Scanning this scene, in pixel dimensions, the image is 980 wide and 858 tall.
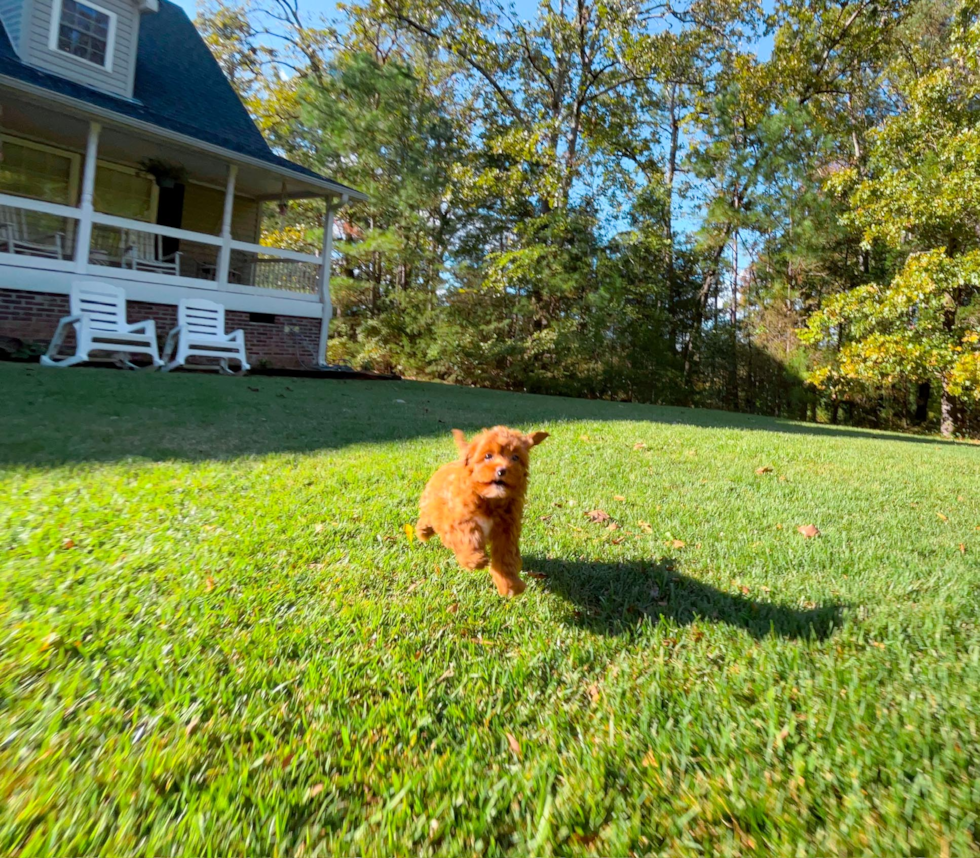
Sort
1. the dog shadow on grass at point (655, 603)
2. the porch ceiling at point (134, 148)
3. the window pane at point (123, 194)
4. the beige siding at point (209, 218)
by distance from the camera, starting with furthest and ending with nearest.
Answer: the beige siding at point (209, 218) → the window pane at point (123, 194) → the porch ceiling at point (134, 148) → the dog shadow on grass at point (655, 603)

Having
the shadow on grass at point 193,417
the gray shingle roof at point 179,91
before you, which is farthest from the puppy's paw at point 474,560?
the gray shingle roof at point 179,91

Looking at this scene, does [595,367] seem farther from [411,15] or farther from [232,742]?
[232,742]

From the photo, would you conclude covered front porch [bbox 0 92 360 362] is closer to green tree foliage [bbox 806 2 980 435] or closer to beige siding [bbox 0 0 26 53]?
beige siding [bbox 0 0 26 53]

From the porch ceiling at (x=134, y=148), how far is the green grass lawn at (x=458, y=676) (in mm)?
10263

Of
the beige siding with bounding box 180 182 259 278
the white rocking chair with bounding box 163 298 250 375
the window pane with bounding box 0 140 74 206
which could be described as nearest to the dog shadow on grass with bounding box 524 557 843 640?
the white rocking chair with bounding box 163 298 250 375

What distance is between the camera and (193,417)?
18.5 ft

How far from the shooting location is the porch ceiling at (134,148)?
10734mm

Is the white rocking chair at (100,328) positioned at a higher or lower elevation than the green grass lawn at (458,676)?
higher

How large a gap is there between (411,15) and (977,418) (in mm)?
23713

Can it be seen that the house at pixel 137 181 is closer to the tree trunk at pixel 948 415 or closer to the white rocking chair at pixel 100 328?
the white rocking chair at pixel 100 328

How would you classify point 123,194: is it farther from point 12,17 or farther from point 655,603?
point 655,603

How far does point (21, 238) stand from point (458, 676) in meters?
13.9

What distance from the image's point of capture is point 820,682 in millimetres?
1806

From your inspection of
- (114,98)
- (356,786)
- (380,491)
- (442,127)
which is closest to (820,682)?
(356,786)
